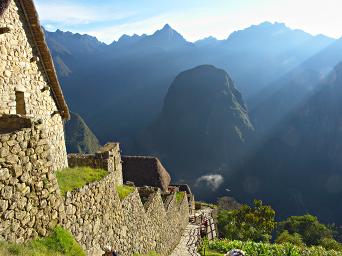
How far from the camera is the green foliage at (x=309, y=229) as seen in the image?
162 ft

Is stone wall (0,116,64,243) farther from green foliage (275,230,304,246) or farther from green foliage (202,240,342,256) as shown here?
green foliage (275,230,304,246)

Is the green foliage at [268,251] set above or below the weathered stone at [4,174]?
below

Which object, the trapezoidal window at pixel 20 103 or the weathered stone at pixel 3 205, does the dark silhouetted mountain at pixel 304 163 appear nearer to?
the trapezoidal window at pixel 20 103

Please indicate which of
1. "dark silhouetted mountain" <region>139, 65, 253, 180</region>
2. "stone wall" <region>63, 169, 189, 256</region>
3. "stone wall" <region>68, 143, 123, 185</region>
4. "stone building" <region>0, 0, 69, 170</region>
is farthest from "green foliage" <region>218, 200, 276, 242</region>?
"dark silhouetted mountain" <region>139, 65, 253, 180</region>

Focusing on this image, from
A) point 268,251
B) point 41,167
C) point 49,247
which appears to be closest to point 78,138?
point 268,251

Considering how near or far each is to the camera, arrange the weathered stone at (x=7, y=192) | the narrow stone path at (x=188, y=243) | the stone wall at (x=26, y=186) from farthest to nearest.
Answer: the narrow stone path at (x=188, y=243)
the stone wall at (x=26, y=186)
the weathered stone at (x=7, y=192)

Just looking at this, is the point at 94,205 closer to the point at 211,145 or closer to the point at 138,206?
the point at 138,206

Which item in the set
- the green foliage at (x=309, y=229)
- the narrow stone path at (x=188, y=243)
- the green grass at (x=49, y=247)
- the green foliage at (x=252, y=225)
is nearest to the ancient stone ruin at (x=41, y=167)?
the green grass at (x=49, y=247)

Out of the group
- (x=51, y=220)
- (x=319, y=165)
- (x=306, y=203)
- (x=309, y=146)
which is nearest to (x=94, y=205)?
(x=51, y=220)

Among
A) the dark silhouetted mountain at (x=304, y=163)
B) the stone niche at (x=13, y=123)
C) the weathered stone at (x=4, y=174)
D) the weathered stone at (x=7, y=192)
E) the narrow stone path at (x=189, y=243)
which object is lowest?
the dark silhouetted mountain at (x=304, y=163)

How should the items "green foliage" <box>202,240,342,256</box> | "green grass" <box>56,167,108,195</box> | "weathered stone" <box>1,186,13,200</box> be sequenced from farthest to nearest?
"green foliage" <box>202,240,342,256</box> → "green grass" <box>56,167,108,195</box> → "weathered stone" <box>1,186,13,200</box>

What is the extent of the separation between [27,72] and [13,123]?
420 centimetres

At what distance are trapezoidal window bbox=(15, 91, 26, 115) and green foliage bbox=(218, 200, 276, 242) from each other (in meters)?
33.2

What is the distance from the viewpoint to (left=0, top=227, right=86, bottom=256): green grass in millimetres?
6746
